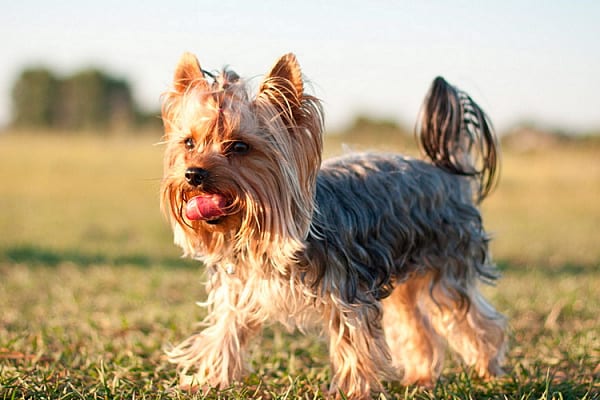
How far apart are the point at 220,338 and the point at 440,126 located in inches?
80.1

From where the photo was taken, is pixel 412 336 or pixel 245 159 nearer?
pixel 245 159

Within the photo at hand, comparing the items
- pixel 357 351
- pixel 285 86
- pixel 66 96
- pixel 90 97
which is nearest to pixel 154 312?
pixel 357 351

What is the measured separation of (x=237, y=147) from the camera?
11.3 ft

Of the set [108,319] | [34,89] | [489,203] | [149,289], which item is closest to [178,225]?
[108,319]

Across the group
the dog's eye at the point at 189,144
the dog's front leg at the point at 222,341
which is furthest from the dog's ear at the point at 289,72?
the dog's front leg at the point at 222,341

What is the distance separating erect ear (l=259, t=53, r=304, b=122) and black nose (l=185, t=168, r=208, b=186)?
521mm

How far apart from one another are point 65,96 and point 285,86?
55202mm

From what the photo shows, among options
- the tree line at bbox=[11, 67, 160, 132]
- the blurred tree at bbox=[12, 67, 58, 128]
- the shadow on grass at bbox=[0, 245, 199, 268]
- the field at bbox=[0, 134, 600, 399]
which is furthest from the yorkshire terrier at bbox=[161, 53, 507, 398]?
the blurred tree at bbox=[12, 67, 58, 128]

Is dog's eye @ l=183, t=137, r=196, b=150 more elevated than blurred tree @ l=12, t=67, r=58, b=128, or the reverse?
dog's eye @ l=183, t=137, r=196, b=150

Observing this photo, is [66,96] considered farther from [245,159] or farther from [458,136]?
[245,159]

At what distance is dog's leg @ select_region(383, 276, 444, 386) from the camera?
14.8 ft

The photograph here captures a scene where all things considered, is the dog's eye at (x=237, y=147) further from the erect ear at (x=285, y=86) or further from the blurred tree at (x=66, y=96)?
the blurred tree at (x=66, y=96)

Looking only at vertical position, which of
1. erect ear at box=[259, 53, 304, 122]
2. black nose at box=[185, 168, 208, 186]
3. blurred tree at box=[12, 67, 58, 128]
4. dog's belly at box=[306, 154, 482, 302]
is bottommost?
blurred tree at box=[12, 67, 58, 128]

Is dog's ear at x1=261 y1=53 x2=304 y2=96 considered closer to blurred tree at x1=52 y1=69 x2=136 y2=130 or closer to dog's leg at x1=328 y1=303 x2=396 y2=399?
dog's leg at x1=328 y1=303 x2=396 y2=399
